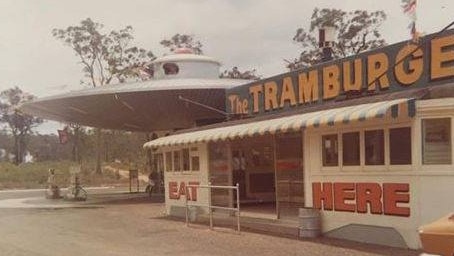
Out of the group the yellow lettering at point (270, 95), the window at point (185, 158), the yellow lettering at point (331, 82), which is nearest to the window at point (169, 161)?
the window at point (185, 158)

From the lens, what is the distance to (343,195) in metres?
13.5

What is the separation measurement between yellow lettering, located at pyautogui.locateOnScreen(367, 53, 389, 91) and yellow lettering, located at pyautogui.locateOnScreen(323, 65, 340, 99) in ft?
4.58

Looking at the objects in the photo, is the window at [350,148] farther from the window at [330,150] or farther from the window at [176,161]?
the window at [176,161]

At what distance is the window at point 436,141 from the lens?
37.2ft

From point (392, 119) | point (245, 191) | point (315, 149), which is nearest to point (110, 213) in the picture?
point (245, 191)

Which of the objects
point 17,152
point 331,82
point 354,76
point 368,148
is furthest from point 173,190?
point 17,152

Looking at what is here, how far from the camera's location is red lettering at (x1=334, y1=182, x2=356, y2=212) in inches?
523

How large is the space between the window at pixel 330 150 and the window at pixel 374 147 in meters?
0.99

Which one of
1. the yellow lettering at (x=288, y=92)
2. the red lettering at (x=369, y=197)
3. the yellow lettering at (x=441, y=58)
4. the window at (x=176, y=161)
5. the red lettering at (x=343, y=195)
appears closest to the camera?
the yellow lettering at (x=441, y=58)

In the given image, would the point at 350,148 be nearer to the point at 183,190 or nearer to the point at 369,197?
the point at 369,197

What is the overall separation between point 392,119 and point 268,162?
10.3m

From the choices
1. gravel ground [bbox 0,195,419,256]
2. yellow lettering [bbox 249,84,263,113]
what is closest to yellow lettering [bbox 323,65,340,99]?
yellow lettering [bbox 249,84,263,113]

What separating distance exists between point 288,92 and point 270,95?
1.05 metres

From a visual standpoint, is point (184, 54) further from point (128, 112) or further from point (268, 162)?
point (268, 162)
